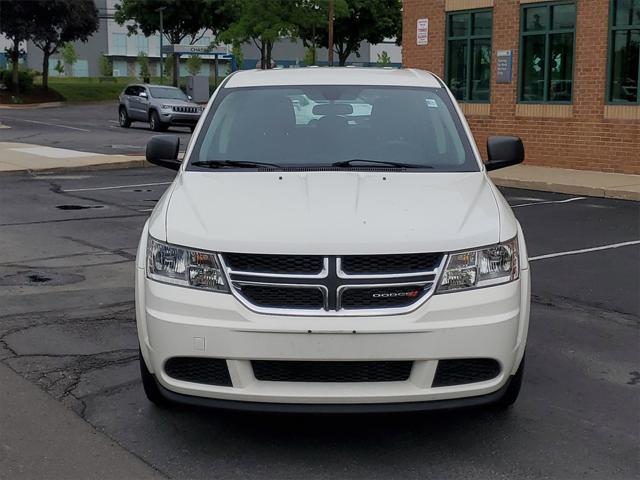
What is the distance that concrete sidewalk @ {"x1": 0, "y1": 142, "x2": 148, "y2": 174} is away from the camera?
61.4 feet

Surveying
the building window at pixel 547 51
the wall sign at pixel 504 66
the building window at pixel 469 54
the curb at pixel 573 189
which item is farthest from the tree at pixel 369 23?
the curb at pixel 573 189

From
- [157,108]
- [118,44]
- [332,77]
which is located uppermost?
[118,44]

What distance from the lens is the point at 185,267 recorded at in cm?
412

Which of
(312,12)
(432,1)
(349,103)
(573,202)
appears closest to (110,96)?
(312,12)

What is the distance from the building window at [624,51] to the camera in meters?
16.4

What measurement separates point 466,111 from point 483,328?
16.4m

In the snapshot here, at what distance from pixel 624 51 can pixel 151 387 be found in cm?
1423

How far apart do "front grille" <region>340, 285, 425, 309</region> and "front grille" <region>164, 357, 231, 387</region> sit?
1.96ft

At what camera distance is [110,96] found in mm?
58406

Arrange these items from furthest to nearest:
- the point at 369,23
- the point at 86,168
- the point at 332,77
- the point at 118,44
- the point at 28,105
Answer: the point at 118,44, the point at 369,23, the point at 28,105, the point at 86,168, the point at 332,77

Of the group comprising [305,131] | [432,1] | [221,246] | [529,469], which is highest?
[432,1]

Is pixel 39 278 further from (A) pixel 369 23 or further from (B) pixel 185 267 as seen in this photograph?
(A) pixel 369 23

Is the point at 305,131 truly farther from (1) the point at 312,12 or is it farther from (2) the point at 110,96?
(2) the point at 110,96

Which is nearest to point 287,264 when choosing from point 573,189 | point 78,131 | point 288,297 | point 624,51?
point 288,297
